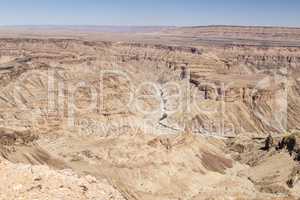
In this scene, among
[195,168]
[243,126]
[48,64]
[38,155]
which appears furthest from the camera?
[48,64]

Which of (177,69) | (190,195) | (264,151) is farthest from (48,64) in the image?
(190,195)

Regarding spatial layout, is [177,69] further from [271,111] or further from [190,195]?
[190,195]

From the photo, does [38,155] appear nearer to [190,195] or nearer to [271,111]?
[190,195]

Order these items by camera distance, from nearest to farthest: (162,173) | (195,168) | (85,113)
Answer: (162,173) → (195,168) → (85,113)

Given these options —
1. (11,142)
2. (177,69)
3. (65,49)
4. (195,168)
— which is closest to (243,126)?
(195,168)

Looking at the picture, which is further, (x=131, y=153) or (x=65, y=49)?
(x=65, y=49)

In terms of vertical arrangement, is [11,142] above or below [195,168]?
above
